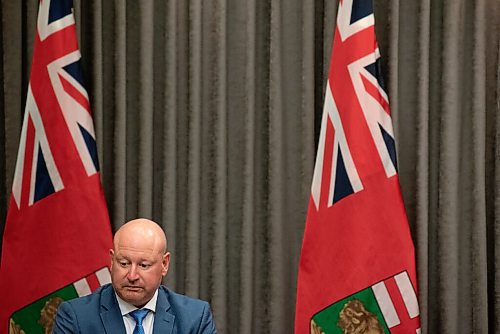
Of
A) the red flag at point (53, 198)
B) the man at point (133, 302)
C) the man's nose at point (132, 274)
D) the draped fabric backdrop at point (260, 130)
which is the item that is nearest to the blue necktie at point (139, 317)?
the man at point (133, 302)

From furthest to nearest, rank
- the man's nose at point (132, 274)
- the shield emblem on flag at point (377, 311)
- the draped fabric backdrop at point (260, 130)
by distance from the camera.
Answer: the draped fabric backdrop at point (260, 130), the shield emblem on flag at point (377, 311), the man's nose at point (132, 274)

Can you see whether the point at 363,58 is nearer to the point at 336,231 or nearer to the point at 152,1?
the point at 336,231

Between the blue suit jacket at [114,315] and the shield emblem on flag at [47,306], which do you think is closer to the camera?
the blue suit jacket at [114,315]

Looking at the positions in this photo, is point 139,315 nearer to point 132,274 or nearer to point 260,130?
point 132,274

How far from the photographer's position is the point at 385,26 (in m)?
4.03

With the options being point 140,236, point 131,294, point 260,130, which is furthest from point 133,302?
point 260,130

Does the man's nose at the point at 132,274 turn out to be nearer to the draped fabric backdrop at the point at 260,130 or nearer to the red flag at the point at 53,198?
the red flag at the point at 53,198

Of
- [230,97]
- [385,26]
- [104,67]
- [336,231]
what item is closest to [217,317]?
[336,231]

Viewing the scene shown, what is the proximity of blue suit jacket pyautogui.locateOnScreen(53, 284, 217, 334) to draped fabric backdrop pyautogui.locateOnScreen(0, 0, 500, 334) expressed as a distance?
1192 millimetres

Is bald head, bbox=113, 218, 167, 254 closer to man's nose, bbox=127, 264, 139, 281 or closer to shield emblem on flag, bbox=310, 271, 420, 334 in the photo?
man's nose, bbox=127, 264, 139, 281

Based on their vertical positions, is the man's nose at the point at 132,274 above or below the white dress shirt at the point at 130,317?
above

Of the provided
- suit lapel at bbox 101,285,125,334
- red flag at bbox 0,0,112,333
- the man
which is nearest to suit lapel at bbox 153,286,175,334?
the man

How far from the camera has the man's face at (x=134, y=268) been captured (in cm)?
271

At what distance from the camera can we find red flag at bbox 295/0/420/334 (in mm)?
3611
